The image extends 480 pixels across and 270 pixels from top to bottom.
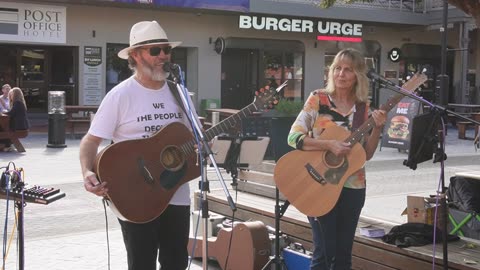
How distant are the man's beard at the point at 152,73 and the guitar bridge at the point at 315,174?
1082 millimetres

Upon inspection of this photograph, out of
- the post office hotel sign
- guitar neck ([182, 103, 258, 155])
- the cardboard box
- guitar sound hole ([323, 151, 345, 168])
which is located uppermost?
the post office hotel sign

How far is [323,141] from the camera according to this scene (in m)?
3.80

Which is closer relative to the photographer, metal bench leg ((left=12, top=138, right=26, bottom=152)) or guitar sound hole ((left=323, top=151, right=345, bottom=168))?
guitar sound hole ((left=323, top=151, right=345, bottom=168))

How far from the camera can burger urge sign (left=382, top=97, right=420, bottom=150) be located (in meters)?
13.6

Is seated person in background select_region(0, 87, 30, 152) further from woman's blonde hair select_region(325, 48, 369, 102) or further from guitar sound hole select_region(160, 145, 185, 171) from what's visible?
woman's blonde hair select_region(325, 48, 369, 102)

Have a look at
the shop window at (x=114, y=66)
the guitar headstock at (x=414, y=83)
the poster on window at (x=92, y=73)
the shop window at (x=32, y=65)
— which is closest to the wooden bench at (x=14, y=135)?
the poster on window at (x=92, y=73)

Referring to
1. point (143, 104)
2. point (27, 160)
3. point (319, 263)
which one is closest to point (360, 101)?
point (319, 263)

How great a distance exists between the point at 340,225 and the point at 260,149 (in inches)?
49.0

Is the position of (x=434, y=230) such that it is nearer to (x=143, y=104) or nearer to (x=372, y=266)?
(x=372, y=266)

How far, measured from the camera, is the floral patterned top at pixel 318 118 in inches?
152

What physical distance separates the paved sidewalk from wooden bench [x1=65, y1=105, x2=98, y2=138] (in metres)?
1.07

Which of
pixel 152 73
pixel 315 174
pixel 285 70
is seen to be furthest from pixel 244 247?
pixel 285 70

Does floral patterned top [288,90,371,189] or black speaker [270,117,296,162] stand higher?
floral patterned top [288,90,371,189]

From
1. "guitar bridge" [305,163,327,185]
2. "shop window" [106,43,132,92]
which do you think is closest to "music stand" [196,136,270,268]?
"guitar bridge" [305,163,327,185]
